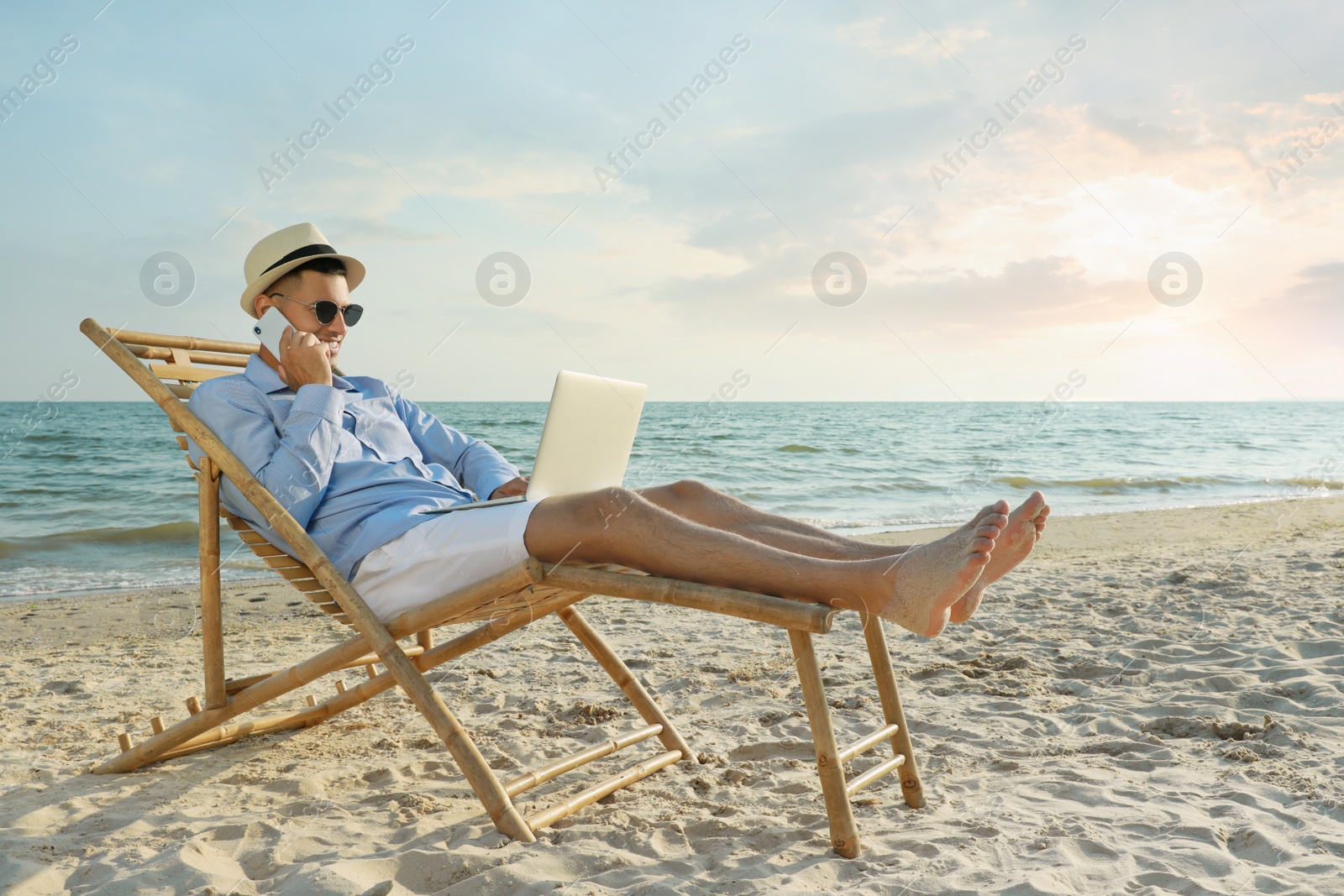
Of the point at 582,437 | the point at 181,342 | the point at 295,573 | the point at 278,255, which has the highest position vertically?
the point at 278,255

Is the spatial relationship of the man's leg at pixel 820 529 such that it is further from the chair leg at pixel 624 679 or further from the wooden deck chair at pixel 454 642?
the chair leg at pixel 624 679

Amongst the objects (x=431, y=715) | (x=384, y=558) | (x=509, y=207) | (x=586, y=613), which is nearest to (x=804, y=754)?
(x=431, y=715)

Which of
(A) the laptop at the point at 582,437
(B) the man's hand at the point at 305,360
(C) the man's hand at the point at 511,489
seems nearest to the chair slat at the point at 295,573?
(A) the laptop at the point at 582,437

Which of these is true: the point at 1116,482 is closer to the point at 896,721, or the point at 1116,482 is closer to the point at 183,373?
the point at 896,721

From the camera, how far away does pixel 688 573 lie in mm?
2041

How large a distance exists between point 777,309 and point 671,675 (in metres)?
16.7

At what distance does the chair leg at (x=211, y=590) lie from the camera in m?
2.46

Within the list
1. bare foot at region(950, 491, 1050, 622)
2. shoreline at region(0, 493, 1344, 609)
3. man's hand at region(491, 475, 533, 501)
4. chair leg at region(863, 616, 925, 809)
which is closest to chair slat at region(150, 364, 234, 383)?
man's hand at region(491, 475, 533, 501)

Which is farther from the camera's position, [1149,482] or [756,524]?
[1149,482]

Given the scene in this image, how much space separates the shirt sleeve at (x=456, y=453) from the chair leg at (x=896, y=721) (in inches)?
54.2

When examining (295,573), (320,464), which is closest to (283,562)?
(295,573)

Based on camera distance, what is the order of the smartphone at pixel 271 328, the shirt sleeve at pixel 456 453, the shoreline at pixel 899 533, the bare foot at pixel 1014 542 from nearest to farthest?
the bare foot at pixel 1014 542, the smartphone at pixel 271 328, the shirt sleeve at pixel 456 453, the shoreline at pixel 899 533

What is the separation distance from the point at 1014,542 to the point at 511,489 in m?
1.60

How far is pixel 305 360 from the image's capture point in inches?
102
